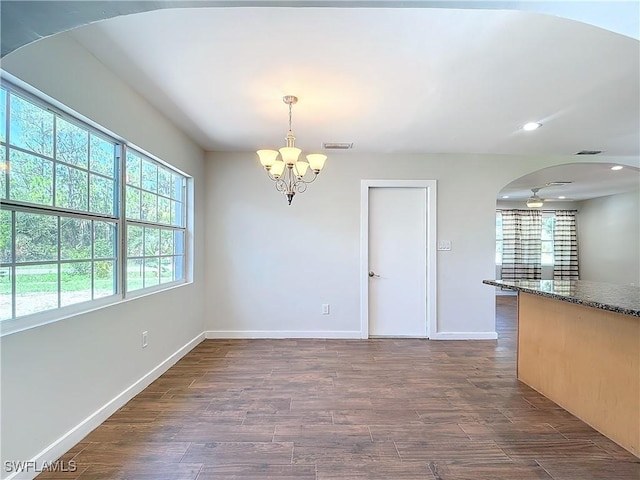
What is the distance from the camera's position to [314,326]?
4.47m

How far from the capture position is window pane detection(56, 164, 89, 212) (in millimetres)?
2037

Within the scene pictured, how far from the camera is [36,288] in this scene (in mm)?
1876

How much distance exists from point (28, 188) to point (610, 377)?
3.59 meters

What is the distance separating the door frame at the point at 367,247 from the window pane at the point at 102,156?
2798 millimetres

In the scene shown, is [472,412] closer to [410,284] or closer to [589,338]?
[589,338]

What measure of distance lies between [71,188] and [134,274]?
0.96 metres

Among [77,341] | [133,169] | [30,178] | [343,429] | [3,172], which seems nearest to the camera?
[3,172]

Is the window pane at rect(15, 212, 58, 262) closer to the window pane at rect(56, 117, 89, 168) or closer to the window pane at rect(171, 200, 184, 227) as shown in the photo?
the window pane at rect(56, 117, 89, 168)

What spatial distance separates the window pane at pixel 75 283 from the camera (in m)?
2.07

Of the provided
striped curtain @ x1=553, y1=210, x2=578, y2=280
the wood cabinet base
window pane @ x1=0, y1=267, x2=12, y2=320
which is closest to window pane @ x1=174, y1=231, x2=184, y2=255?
window pane @ x1=0, y1=267, x2=12, y2=320

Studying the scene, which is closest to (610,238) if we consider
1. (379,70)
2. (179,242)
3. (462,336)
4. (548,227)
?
(548,227)

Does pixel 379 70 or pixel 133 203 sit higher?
pixel 379 70

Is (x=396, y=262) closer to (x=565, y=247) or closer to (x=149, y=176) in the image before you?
(x=149, y=176)

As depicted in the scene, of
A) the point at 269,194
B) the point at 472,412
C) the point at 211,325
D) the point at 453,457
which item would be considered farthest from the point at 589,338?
the point at 211,325
